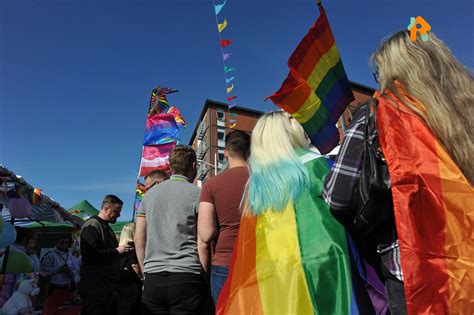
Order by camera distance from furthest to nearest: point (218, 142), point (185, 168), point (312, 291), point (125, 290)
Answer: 1. point (218, 142)
2. point (125, 290)
3. point (185, 168)
4. point (312, 291)

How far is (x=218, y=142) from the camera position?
1954 inches

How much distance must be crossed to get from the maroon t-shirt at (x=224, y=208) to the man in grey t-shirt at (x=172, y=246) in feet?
0.76

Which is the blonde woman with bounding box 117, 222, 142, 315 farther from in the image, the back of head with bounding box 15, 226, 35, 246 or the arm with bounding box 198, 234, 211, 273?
the back of head with bounding box 15, 226, 35, 246

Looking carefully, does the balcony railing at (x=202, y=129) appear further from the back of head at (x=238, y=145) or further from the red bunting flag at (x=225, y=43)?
the back of head at (x=238, y=145)

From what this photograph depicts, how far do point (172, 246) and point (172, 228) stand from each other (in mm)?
139

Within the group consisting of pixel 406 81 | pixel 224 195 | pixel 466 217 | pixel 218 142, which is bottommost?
pixel 466 217

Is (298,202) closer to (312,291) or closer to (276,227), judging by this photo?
(276,227)

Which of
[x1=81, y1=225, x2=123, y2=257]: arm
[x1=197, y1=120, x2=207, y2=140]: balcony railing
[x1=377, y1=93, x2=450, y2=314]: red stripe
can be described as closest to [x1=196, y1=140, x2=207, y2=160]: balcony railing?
[x1=197, y1=120, x2=207, y2=140]: balcony railing

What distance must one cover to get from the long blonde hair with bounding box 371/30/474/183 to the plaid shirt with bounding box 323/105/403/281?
198 millimetres

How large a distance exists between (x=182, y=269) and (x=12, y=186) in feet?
17.3

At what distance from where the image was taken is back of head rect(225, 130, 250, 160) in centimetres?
283

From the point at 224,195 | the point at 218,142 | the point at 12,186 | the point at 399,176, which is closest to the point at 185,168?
the point at 224,195

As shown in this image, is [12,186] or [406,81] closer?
[406,81]

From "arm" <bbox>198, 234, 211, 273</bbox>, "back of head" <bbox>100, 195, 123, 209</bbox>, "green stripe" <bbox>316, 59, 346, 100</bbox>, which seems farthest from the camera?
"back of head" <bbox>100, 195, 123, 209</bbox>
